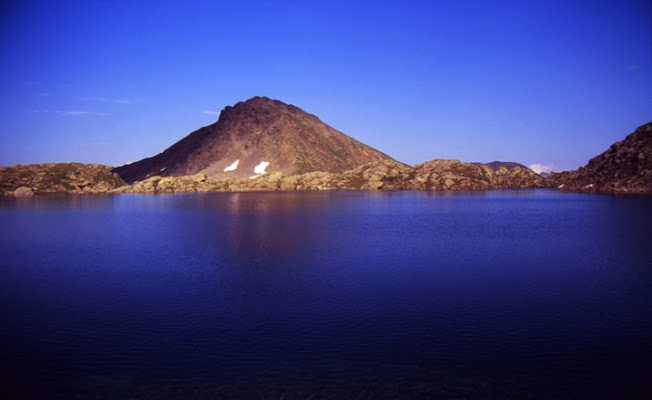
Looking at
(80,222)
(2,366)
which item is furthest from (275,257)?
(80,222)

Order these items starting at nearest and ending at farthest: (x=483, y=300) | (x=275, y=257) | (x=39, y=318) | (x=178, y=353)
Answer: (x=178, y=353), (x=39, y=318), (x=483, y=300), (x=275, y=257)

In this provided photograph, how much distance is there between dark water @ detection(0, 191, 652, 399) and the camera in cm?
1908

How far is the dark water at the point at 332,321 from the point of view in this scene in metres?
19.1

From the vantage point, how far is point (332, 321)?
26.6m

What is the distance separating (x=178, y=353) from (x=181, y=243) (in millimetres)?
39239

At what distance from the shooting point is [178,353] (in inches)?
878

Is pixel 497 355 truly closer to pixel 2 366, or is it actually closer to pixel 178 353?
pixel 178 353

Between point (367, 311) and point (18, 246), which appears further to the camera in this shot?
point (18, 246)

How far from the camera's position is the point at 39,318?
28.2 m

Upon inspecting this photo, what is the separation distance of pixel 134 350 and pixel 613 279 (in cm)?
3627

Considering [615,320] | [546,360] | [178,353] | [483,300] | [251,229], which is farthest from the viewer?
[251,229]

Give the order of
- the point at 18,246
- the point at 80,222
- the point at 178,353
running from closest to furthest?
1. the point at 178,353
2. the point at 18,246
3. the point at 80,222

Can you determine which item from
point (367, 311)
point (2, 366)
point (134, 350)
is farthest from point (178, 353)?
point (367, 311)

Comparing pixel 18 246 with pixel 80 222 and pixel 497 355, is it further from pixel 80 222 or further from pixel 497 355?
pixel 497 355
